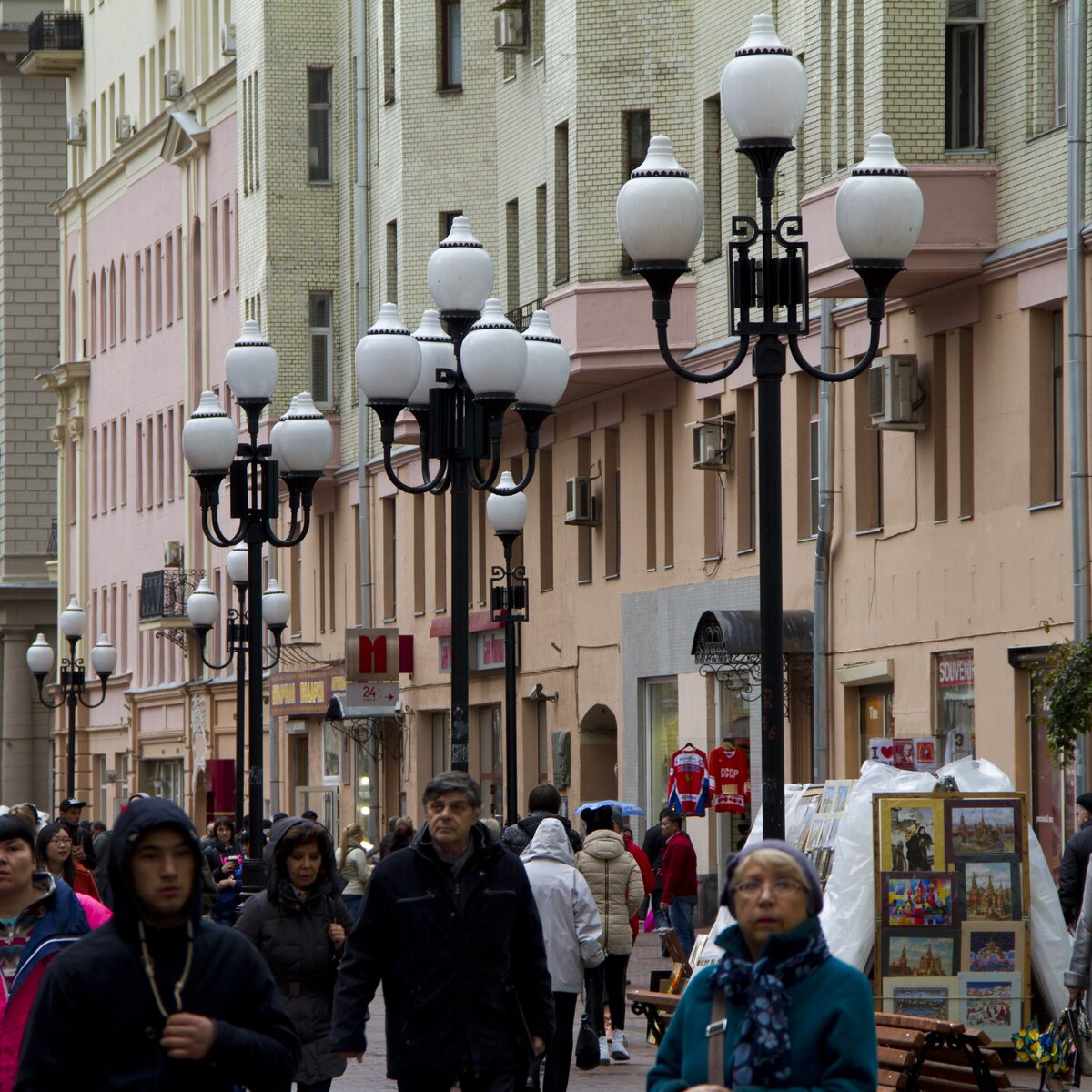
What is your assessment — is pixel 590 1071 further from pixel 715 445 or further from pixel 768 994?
pixel 715 445

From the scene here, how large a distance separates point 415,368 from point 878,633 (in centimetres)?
1229

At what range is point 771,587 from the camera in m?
12.6

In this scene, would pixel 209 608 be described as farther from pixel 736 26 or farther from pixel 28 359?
pixel 28 359

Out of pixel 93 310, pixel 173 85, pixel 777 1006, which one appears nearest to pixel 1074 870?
pixel 777 1006

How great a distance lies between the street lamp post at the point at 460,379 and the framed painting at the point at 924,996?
2805 millimetres

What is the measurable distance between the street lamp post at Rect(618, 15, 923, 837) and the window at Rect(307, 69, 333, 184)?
37279 mm

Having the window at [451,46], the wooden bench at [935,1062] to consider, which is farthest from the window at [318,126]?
the wooden bench at [935,1062]

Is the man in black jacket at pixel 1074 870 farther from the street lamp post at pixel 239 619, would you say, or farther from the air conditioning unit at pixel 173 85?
the air conditioning unit at pixel 173 85

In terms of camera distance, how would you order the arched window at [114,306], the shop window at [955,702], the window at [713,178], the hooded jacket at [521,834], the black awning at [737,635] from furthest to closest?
the arched window at [114,306], the window at [713,178], the black awning at [737,635], the shop window at [955,702], the hooded jacket at [521,834]

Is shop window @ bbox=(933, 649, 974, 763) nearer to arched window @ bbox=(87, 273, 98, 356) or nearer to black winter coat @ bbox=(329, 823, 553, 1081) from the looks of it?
black winter coat @ bbox=(329, 823, 553, 1081)

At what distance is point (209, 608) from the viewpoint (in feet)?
125

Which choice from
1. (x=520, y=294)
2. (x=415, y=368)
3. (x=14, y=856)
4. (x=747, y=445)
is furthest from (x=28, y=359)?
(x=14, y=856)

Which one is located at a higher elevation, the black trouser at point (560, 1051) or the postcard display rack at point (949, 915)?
the postcard display rack at point (949, 915)

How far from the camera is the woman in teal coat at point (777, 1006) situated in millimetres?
6203
